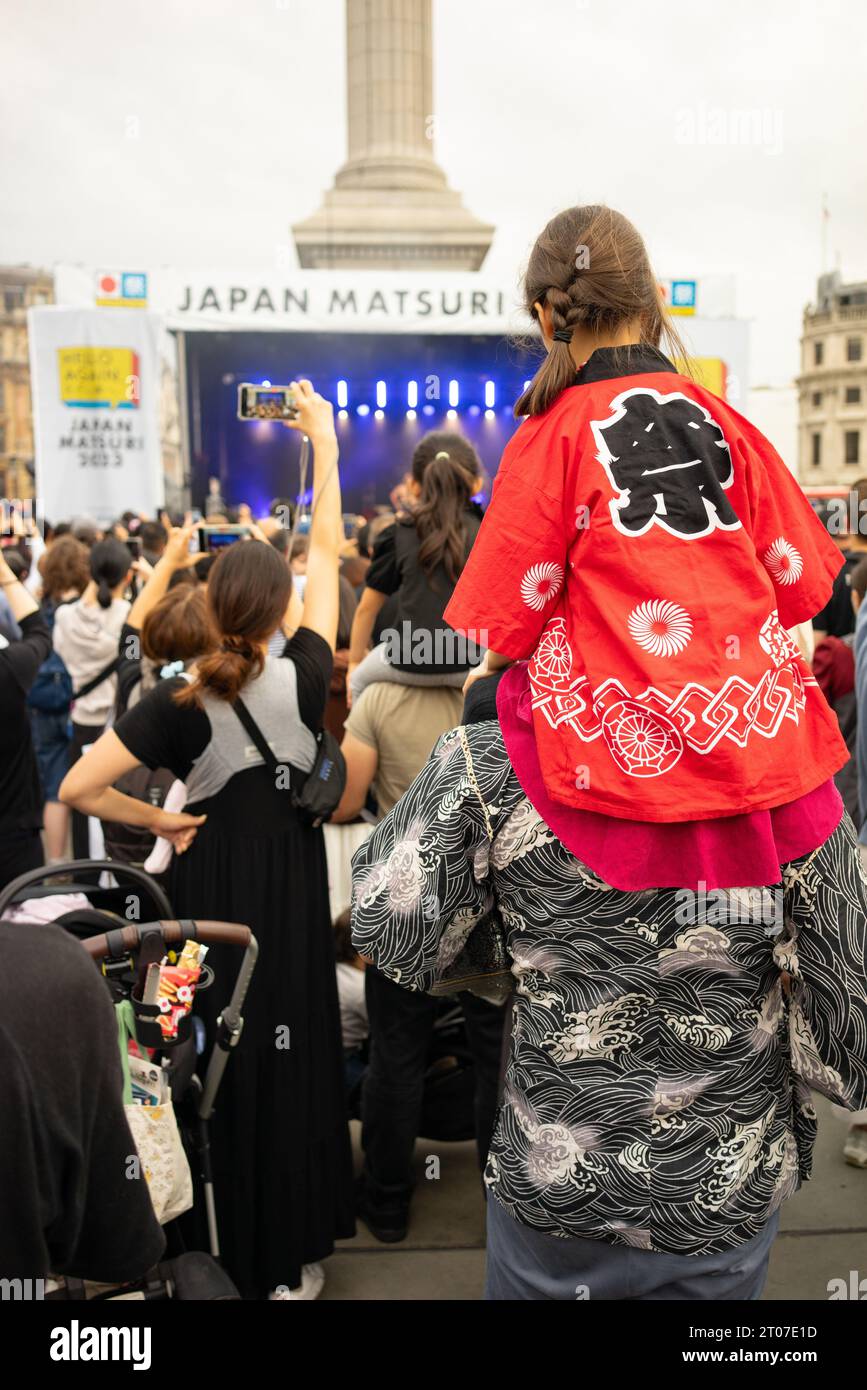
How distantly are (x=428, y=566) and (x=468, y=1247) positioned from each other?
2.14 meters

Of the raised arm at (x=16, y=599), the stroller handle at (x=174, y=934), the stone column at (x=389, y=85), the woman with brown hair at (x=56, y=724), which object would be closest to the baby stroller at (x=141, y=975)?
the stroller handle at (x=174, y=934)

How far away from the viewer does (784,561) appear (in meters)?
1.57

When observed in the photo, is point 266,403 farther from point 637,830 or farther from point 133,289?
point 133,289

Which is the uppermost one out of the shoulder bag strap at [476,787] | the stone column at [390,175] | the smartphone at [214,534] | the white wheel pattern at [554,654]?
the stone column at [390,175]

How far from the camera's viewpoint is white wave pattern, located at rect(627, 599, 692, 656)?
143 centimetres

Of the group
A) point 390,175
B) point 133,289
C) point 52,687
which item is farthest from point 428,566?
point 390,175

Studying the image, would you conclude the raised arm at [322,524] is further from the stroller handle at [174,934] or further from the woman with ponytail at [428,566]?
the stroller handle at [174,934]

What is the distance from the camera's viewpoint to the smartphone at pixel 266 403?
A: 364cm

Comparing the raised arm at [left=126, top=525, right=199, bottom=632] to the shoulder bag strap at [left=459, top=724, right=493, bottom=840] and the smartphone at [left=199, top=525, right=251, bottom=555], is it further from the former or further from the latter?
the shoulder bag strap at [left=459, top=724, right=493, bottom=840]

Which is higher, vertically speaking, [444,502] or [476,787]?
[444,502]

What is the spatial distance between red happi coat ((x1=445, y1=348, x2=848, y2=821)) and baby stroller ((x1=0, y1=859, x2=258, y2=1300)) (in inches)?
46.7

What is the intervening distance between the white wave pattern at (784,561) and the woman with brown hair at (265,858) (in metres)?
1.65

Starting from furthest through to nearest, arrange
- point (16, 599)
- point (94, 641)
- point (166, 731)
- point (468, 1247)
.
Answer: point (94, 641)
point (16, 599)
point (468, 1247)
point (166, 731)
